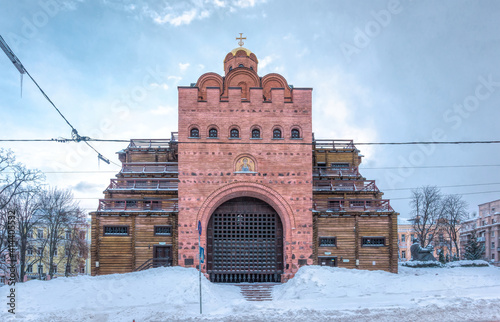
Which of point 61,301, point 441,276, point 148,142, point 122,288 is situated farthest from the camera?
point 148,142

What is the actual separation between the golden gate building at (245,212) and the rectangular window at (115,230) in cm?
6

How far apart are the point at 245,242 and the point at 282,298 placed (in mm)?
5242

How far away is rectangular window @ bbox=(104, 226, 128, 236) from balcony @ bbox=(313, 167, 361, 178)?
14.4m

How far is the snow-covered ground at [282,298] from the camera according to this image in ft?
45.1

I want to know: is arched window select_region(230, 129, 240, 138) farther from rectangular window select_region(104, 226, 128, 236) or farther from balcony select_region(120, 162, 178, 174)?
rectangular window select_region(104, 226, 128, 236)

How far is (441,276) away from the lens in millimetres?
19438

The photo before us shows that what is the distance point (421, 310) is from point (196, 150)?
14.0 meters

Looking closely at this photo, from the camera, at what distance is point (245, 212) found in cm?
2259

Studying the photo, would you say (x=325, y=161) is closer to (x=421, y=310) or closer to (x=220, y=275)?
(x=220, y=275)

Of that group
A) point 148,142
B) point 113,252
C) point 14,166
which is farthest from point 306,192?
point 14,166

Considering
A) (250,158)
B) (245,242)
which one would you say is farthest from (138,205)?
(250,158)

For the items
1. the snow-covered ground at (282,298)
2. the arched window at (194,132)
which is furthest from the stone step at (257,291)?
the arched window at (194,132)

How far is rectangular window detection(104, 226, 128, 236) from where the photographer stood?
23.0 meters

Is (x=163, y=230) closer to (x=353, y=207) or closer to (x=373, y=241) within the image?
(x=353, y=207)
